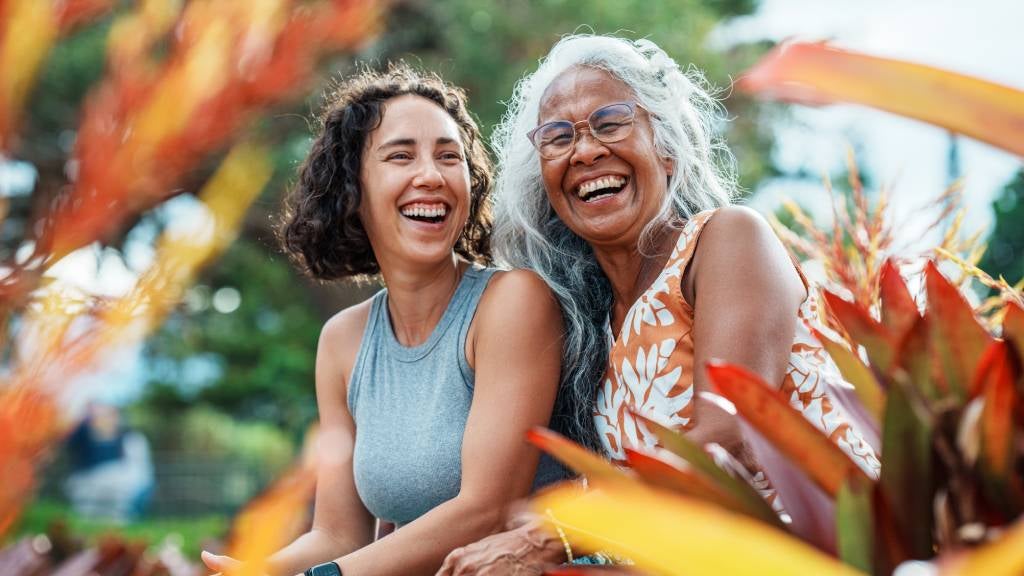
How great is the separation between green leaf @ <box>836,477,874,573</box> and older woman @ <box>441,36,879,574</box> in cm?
95

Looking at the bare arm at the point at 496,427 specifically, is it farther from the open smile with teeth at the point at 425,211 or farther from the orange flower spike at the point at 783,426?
the orange flower spike at the point at 783,426

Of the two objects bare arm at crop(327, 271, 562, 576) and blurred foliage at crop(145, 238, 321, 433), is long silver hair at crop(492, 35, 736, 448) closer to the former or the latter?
bare arm at crop(327, 271, 562, 576)

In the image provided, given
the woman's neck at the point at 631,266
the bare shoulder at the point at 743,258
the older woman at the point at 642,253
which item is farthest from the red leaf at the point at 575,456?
the woman's neck at the point at 631,266

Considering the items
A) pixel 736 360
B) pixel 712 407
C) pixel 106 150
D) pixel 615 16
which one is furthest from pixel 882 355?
pixel 615 16

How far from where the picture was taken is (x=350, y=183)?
264 centimetres

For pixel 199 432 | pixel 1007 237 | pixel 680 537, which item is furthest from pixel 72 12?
pixel 199 432

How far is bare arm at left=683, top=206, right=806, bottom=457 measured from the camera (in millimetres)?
1887

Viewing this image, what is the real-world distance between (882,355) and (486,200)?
212cm

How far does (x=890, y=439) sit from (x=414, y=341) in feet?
6.44

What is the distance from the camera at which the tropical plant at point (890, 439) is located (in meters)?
0.51

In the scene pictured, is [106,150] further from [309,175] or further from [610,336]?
[309,175]

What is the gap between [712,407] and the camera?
5.75ft

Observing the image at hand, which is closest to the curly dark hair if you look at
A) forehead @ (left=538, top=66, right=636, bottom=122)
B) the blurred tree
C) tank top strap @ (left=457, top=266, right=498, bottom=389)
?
tank top strap @ (left=457, top=266, right=498, bottom=389)

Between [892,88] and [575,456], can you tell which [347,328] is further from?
[892,88]
